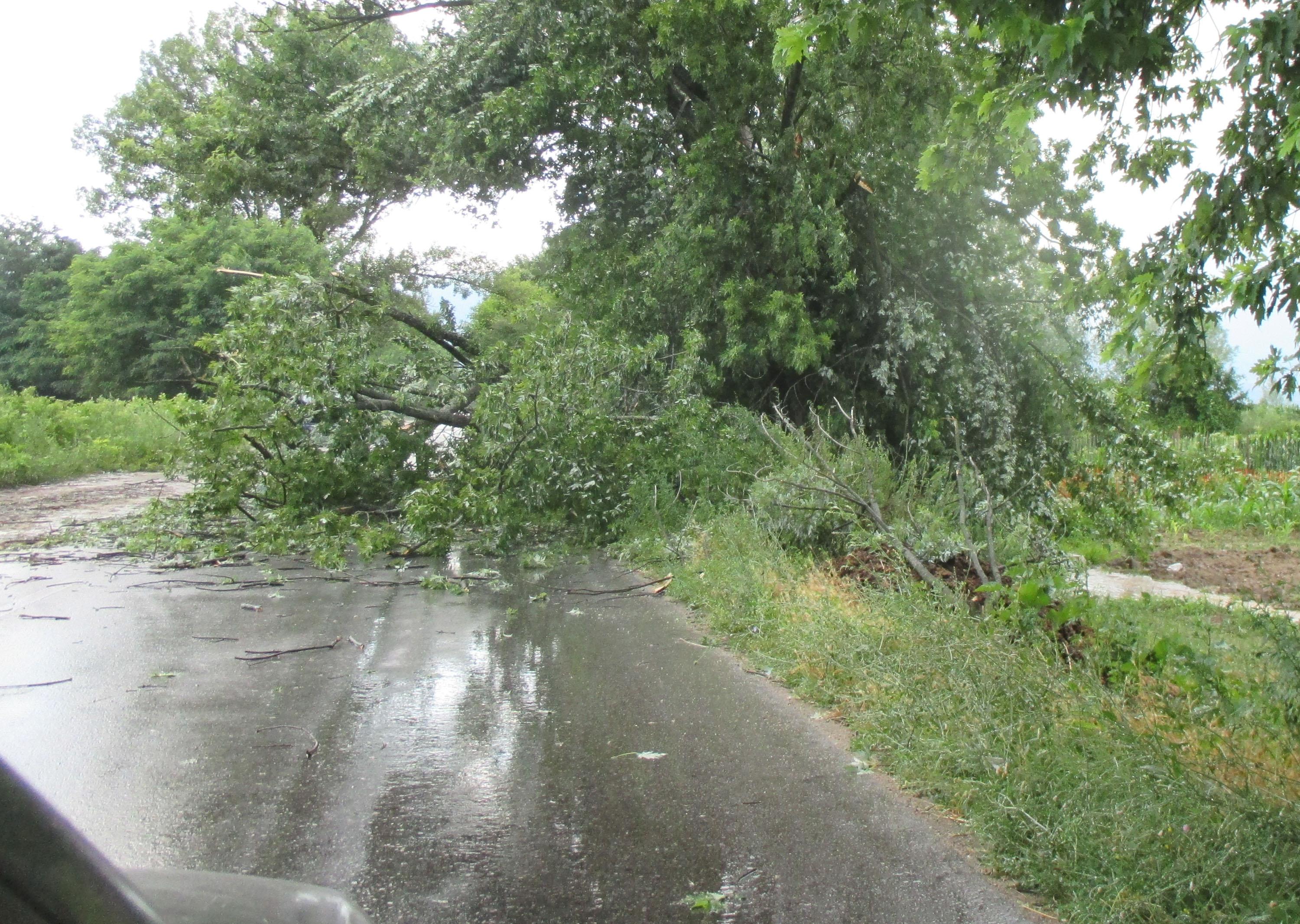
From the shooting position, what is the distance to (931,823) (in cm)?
392

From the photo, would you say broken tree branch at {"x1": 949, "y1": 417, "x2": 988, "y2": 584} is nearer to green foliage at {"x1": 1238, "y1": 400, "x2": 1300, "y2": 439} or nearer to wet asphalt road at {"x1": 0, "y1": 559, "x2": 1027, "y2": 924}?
wet asphalt road at {"x1": 0, "y1": 559, "x2": 1027, "y2": 924}

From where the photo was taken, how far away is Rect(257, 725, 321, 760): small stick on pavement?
4.74 m

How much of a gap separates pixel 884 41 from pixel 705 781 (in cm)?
941

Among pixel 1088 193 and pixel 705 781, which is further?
pixel 1088 193

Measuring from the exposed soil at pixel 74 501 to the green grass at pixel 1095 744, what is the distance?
10.4m

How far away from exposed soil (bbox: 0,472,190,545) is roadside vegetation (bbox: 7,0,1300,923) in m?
1.25

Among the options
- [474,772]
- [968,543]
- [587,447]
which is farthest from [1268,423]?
[474,772]

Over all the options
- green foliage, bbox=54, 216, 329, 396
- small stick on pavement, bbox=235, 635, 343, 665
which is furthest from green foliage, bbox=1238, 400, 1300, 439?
green foliage, bbox=54, 216, 329, 396

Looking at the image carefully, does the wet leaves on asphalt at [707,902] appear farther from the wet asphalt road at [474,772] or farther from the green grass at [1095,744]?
the green grass at [1095,744]

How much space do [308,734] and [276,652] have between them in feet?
5.98

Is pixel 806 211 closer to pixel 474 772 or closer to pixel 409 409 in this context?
pixel 409 409

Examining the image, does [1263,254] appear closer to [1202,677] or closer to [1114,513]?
[1202,677]

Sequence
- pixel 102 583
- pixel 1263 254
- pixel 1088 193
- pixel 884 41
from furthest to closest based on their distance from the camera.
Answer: pixel 1088 193 → pixel 884 41 → pixel 102 583 → pixel 1263 254

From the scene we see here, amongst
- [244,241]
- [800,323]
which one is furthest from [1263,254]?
[244,241]
